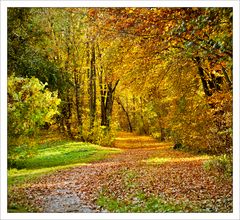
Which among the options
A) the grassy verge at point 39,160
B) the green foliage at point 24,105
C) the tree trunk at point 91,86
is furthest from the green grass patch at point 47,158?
the tree trunk at point 91,86

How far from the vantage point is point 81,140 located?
19.5 meters

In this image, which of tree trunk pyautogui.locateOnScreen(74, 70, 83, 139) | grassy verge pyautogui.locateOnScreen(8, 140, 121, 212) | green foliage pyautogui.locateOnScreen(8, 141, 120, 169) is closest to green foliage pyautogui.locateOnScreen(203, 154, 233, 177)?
grassy verge pyautogui.locateOnScreen(8, 140, 121, 212)

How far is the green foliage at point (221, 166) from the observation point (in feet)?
31.0

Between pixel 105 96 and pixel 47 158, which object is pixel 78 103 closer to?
pixel 105 96

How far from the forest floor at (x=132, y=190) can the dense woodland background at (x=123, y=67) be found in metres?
1.34

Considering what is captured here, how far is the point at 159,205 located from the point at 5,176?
10.2 feet

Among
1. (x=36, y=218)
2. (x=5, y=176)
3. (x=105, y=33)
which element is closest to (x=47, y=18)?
(x=105, y=33)

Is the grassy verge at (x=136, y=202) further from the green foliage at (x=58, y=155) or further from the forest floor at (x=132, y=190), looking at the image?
the green foliage at (x=58, y=155)

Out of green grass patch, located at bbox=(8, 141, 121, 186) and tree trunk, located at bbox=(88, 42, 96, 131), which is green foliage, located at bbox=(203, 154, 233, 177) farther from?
tree trunk, located at bbox=(88, 42, 96, 131)

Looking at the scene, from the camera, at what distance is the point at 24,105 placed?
945 centimetres

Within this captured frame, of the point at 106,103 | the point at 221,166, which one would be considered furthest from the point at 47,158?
the point at 106,103

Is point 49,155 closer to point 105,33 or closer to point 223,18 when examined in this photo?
point 105,33

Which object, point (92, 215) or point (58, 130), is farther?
point (58, 130)

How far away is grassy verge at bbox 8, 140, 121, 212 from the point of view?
28.3 ft
